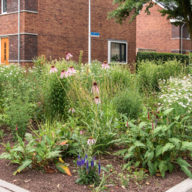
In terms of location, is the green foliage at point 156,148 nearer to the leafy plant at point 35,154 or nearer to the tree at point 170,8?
the leafy plant at point 35,154

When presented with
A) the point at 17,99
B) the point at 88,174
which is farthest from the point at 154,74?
the point at 88,174

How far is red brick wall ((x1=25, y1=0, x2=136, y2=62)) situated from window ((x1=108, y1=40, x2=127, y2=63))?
35 centimetres

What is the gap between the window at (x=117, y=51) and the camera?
75.6 ft

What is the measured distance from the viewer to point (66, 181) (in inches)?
174

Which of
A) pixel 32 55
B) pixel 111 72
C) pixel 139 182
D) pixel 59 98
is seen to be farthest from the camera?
pixel 32 55

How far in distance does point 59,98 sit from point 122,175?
286 centimetres

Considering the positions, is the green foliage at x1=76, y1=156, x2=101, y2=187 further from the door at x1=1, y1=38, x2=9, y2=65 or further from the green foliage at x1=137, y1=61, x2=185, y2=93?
the door at x1=1, y1=38, x2=9, y2=65

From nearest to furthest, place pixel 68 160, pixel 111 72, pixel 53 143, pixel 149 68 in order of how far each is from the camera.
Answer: pixel 53 143 → pixel 68 160 → pixel 111 72 → pixel 149 68

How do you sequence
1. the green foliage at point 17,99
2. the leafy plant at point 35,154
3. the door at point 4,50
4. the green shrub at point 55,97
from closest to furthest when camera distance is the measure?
the leafy plant at point 35,154
the green foliage at point 17,99
the green shrub at point 55,97
the door at point 4,50

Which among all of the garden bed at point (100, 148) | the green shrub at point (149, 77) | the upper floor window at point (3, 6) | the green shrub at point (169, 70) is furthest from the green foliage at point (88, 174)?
the upper floor window at point (3, 6)

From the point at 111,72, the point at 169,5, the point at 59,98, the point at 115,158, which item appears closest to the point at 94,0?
the point at 169,5

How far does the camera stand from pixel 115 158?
5.34 m

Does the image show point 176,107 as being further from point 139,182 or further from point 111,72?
point 111,72

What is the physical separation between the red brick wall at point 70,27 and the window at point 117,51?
0.35 m
